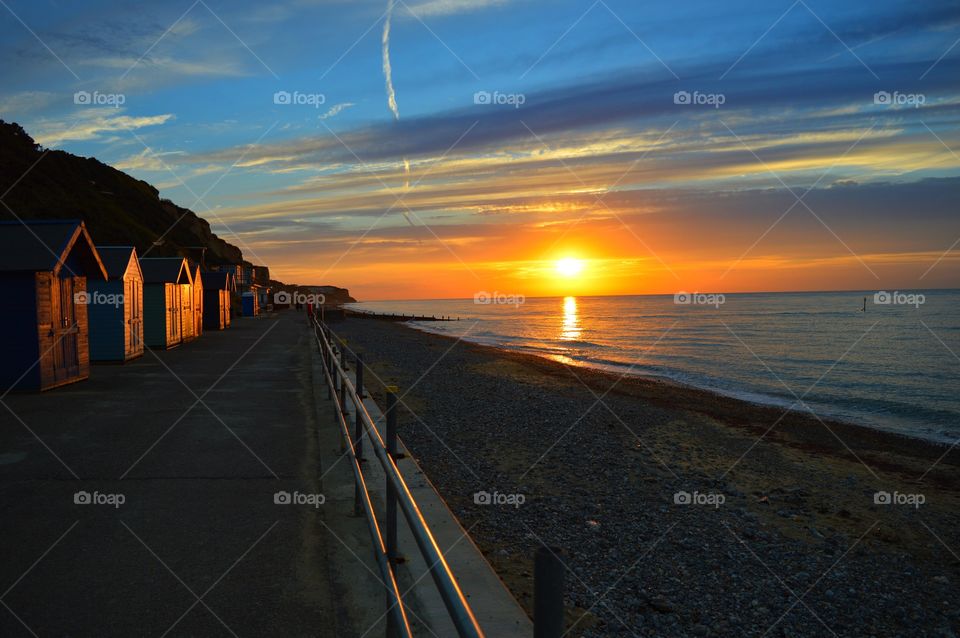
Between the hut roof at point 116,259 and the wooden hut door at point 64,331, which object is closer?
the wooden hut door at point 64,331

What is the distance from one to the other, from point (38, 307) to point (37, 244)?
1.63m

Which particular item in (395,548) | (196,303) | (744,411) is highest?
(196,303)

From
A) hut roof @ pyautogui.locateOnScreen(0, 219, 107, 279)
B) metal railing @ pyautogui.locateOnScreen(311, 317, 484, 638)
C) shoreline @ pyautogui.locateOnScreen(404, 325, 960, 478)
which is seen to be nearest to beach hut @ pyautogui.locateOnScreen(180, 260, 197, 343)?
hut roof @ pyautogui.locateOnScreen(0, 219, 107, 279)

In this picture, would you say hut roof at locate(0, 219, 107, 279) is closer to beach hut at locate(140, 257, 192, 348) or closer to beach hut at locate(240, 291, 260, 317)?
beach hut at locate(140, 257, 192, 348)

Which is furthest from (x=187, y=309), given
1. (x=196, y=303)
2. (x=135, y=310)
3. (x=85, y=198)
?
(x=85, y=198)

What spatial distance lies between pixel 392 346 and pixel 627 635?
122 ft

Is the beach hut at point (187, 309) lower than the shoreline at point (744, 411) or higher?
higher

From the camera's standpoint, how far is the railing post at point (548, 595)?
1730 millimetres

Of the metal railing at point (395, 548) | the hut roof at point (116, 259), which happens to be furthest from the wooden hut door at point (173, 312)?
the metal railing at point (395, 548)

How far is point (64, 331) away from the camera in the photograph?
1576 cm

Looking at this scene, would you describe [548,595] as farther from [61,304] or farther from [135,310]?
[135,310]

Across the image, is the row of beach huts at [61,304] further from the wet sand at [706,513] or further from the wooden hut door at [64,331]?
the wet sand at [706,513]

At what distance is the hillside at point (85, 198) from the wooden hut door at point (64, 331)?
3366 centimetres

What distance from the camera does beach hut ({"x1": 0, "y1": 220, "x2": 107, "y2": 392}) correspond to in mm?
14414
